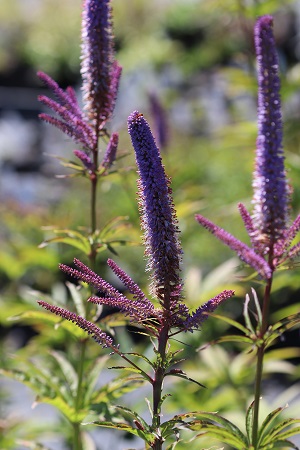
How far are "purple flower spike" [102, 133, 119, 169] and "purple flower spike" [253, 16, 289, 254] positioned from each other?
37 cm

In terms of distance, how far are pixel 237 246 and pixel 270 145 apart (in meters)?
0.18

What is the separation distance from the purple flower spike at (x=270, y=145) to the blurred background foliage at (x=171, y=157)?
0.13m

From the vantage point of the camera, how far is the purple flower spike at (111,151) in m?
1.45

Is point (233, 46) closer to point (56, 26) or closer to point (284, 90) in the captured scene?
point (56, 26)

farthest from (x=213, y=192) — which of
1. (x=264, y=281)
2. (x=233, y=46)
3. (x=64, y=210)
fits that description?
(x=233, y=46)

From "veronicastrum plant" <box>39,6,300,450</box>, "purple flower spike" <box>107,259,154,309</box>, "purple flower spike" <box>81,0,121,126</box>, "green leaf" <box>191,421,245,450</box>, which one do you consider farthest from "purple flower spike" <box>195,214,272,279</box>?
"purple flower spike" <box>81,0,121,126</box>

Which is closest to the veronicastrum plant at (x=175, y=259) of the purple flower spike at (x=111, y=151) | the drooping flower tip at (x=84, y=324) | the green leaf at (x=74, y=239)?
the drooping flower tip at (x=84, y=324)

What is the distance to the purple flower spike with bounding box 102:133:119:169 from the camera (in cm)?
145

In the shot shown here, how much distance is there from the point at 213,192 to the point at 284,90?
2.19 meters

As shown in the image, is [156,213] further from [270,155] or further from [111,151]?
Result: [111,151]

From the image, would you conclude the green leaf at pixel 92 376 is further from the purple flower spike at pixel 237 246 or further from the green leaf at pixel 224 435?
the purple flower spike at pixel 237 246

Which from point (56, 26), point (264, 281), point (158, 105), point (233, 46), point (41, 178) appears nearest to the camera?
point (264, 281)

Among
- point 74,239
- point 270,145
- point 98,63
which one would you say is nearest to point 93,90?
point 98,63

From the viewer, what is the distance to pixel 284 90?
2.62m
